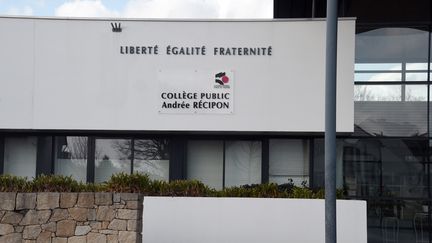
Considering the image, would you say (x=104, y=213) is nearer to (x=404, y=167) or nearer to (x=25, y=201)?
(x=25, y=201)

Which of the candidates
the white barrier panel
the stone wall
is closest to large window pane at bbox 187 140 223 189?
the white barrier panel

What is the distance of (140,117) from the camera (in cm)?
1543

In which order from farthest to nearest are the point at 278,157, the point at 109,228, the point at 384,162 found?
the point at 278,157 → the point at 384,162 → the point at 109,228

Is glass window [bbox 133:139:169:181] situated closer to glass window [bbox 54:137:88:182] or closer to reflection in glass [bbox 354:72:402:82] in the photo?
glass window [bbox 54:137:88:182]

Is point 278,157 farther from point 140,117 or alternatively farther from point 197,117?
point 140,117

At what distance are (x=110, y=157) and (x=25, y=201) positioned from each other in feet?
19.2

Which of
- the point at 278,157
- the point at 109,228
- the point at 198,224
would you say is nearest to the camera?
the point at 109,228

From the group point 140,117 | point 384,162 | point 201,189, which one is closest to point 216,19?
point 140,117

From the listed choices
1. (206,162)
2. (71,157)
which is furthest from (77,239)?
(206,162)

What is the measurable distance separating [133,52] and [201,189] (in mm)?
3843

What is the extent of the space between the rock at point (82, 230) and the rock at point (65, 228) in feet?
0.23

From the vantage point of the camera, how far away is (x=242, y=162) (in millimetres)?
16312

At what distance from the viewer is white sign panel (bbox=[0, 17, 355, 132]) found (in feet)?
50.3

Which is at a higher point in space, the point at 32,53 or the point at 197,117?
the point at 32,53
